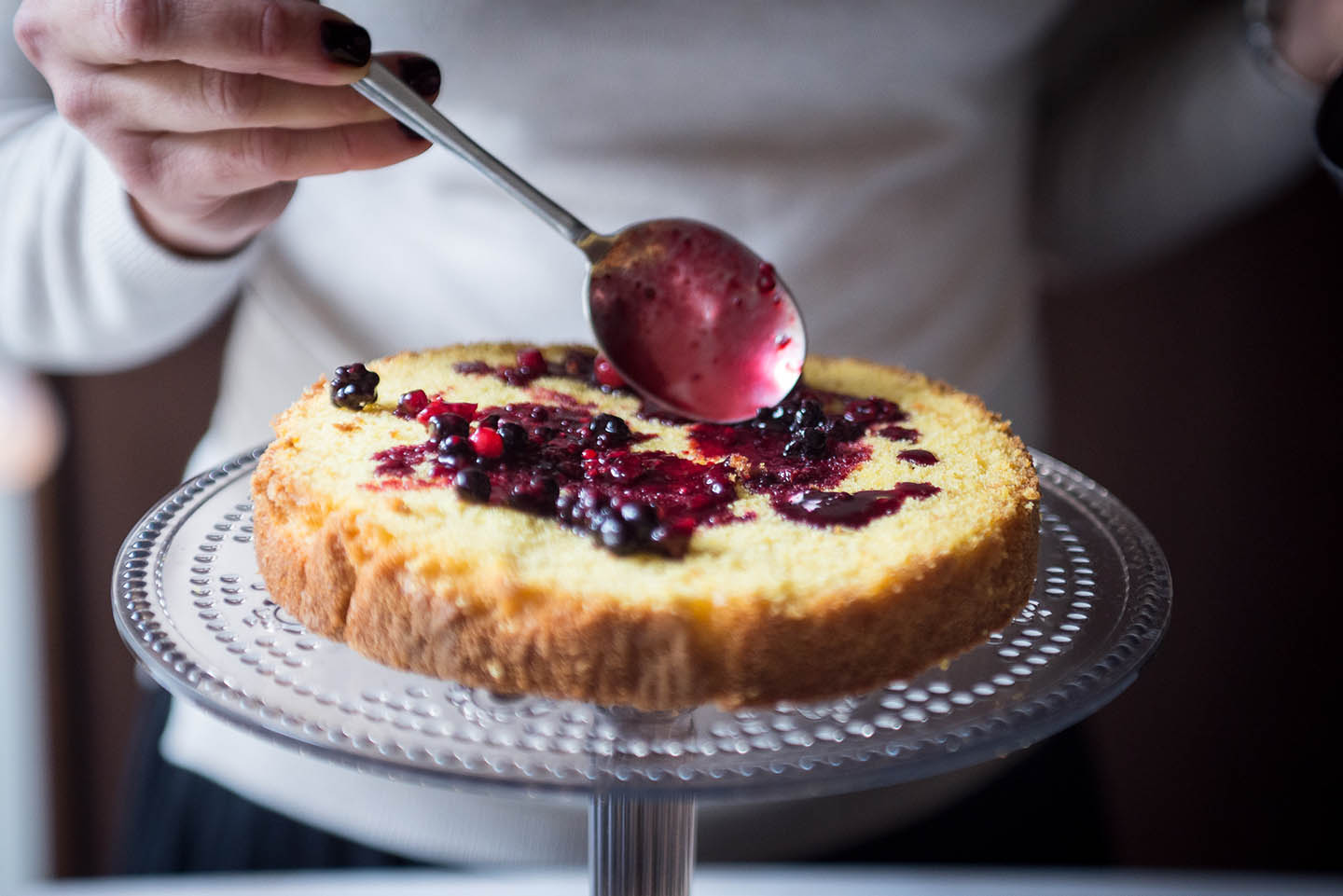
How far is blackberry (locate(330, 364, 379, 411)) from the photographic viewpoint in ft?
3.48

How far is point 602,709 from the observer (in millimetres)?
790

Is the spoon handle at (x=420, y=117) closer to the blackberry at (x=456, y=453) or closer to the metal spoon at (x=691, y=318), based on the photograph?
the metal spoon at (x=691, y=318)

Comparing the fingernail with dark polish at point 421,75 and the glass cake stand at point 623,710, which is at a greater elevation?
the fingernail with dark polish at point 421,75

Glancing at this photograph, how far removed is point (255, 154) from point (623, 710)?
554 mm

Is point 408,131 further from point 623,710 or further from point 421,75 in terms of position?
point 623,710

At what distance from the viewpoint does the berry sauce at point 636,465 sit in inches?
34.1

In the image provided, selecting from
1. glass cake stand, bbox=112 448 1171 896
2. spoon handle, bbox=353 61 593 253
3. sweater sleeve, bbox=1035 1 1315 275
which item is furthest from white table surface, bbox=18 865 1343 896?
sweater sleeve, bbox=1035 1 1315 275

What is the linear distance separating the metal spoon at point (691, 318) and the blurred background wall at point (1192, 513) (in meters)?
1.44

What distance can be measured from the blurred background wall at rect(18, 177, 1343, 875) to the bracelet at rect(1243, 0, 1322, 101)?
76cm

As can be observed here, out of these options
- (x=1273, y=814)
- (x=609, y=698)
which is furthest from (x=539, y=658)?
(x=1273, y=814)

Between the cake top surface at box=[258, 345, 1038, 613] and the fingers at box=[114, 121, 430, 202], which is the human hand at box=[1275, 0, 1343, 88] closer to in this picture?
the cake top surface at box=[258, 345, 1038, 613]

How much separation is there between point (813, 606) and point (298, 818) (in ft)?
3.67

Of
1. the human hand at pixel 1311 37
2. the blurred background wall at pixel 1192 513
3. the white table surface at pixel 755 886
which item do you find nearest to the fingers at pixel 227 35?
the white table surface at pixel 755 886

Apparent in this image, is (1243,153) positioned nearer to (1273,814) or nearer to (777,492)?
(777,492)
